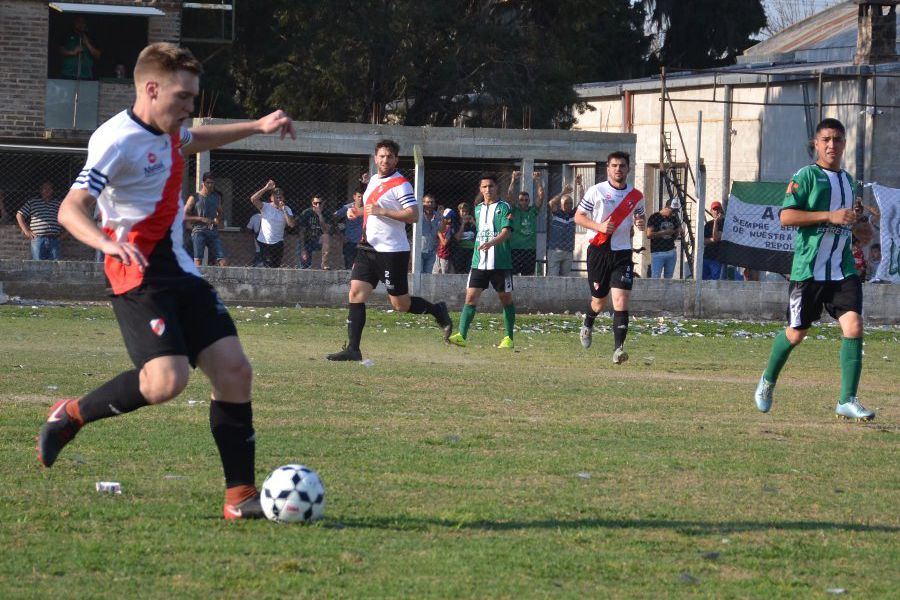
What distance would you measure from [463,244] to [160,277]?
18.8 m

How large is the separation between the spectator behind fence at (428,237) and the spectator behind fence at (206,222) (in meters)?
3.31

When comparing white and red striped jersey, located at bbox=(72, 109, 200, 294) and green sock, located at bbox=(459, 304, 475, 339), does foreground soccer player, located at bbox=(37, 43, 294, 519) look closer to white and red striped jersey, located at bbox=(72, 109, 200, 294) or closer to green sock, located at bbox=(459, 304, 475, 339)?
white and red striped jersey, located at bbox=(72, 109, 200, 294)

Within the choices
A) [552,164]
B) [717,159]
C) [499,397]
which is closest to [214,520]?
[499,397]

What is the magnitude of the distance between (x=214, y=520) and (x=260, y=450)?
1890mm

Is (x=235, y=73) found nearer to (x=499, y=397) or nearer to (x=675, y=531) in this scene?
(x=499, y=397)

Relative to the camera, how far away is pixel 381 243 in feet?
47.0

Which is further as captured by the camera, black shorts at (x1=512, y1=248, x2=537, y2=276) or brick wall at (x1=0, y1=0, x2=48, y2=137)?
brick wall at (x1=0, y1=0, x2=48, y2=137)

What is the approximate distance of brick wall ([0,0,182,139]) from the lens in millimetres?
30672

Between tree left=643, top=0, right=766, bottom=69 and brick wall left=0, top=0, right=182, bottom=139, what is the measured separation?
25.3m

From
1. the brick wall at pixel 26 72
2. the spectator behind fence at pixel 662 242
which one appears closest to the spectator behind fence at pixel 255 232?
the spectator behind fence at pixel 662 242

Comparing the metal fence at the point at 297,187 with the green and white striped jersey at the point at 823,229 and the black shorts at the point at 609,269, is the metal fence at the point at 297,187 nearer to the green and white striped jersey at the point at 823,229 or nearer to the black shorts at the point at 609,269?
the black shorts at the point at 609,269

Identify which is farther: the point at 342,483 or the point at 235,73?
the point at 235,73

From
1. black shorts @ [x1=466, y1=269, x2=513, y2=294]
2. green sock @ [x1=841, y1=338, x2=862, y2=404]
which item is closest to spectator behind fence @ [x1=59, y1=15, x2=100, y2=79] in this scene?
black shorts @ [x1=466, y1=269, x2=513, y2=294]

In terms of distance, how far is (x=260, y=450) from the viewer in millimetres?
7914
